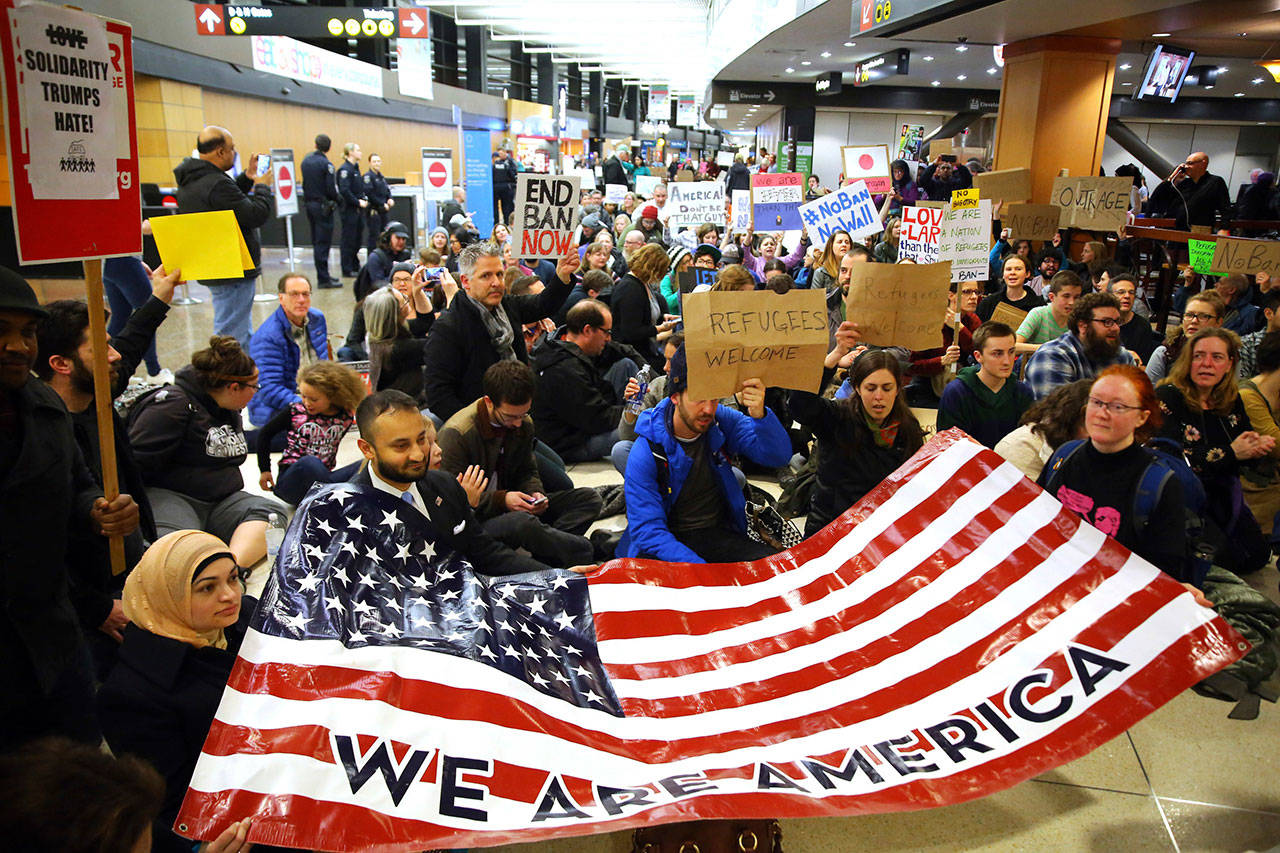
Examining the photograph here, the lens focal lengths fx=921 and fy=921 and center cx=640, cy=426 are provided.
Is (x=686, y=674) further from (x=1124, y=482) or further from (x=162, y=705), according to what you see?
(x=1124, y=482)

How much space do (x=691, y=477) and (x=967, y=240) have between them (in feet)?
12.6

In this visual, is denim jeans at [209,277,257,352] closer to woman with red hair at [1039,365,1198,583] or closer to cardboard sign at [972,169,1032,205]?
woman with red hair at [1039,365,1198,583]

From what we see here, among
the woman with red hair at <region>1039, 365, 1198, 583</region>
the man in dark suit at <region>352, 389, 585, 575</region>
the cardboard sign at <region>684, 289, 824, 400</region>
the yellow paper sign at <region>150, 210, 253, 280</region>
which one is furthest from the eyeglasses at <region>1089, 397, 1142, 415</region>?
the yellow paper sign at <region>150, 210, 253, 280</region>

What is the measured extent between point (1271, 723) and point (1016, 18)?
33.1ft

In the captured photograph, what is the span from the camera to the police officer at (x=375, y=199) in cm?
1633

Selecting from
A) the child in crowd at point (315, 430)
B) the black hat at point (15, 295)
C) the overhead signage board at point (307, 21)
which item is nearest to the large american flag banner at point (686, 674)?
the black hat at point (15, 295)

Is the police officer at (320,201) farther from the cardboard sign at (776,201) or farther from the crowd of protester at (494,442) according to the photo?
the crowd of protester at (494,442)

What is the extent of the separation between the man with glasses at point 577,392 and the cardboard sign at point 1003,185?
24.0 ft

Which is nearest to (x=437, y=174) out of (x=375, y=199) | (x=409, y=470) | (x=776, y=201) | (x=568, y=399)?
(x=375, y=199)

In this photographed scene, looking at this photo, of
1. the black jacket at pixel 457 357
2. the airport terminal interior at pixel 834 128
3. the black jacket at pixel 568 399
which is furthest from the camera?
the black jacket at pixel 568 399

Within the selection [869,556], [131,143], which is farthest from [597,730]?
[131,143]

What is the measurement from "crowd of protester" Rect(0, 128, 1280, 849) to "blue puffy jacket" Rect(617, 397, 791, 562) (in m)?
0.01

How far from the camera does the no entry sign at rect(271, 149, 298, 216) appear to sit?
597 inches

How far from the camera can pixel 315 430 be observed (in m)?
5.23
